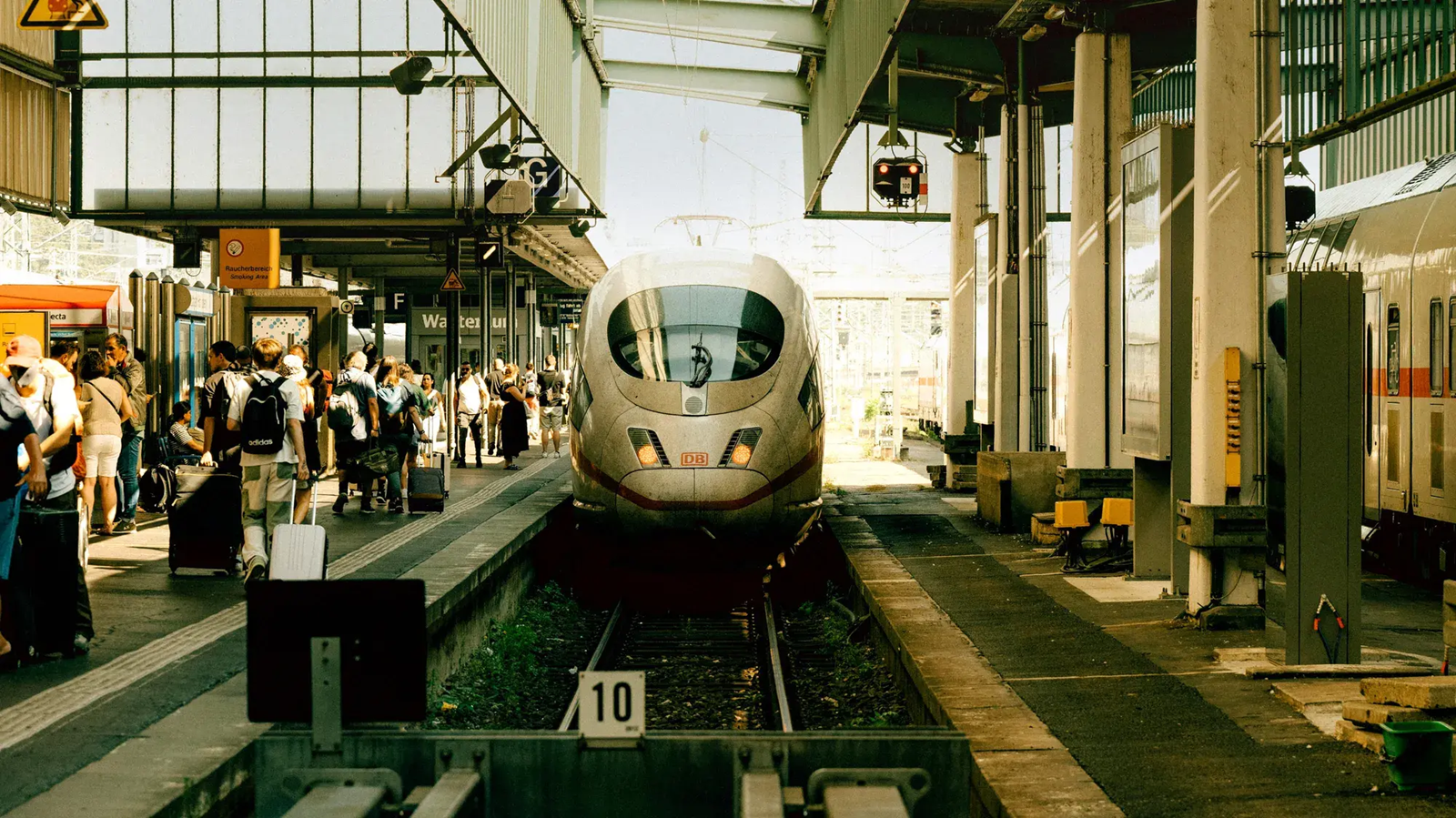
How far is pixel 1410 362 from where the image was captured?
13.0m

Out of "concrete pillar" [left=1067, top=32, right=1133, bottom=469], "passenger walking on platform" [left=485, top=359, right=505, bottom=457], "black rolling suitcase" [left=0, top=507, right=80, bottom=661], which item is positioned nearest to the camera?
"black rolling suitcase" [left=0, top=507, right=80, bottom=661]

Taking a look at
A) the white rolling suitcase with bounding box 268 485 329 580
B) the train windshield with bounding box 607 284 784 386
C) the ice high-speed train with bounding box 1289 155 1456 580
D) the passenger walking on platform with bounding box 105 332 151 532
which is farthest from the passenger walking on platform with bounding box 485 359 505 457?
the white rolling suitcase with bounding box 268 485 329 580

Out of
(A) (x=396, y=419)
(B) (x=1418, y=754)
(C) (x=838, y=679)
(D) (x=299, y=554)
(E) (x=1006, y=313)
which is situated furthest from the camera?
(E) (x=1006, y=313)

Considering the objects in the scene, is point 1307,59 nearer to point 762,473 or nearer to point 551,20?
point 762,473

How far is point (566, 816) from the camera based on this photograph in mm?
4523

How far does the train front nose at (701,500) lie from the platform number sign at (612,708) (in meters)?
7.58

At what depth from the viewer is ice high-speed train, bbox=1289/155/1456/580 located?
12.3 m

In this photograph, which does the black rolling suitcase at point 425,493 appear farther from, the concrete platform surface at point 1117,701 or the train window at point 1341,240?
the train window at point 1341,240

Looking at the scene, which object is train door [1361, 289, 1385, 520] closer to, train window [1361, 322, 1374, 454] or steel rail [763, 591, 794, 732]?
train window [1361, 322, 1374, 454]

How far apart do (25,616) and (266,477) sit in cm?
316

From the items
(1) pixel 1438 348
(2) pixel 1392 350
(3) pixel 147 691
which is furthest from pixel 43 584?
(2) pixel 1392 350

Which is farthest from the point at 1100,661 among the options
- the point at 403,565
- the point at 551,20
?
the point at 551,20

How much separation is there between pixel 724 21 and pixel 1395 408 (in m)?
12.2

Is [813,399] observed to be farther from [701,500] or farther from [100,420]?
[100,420]
